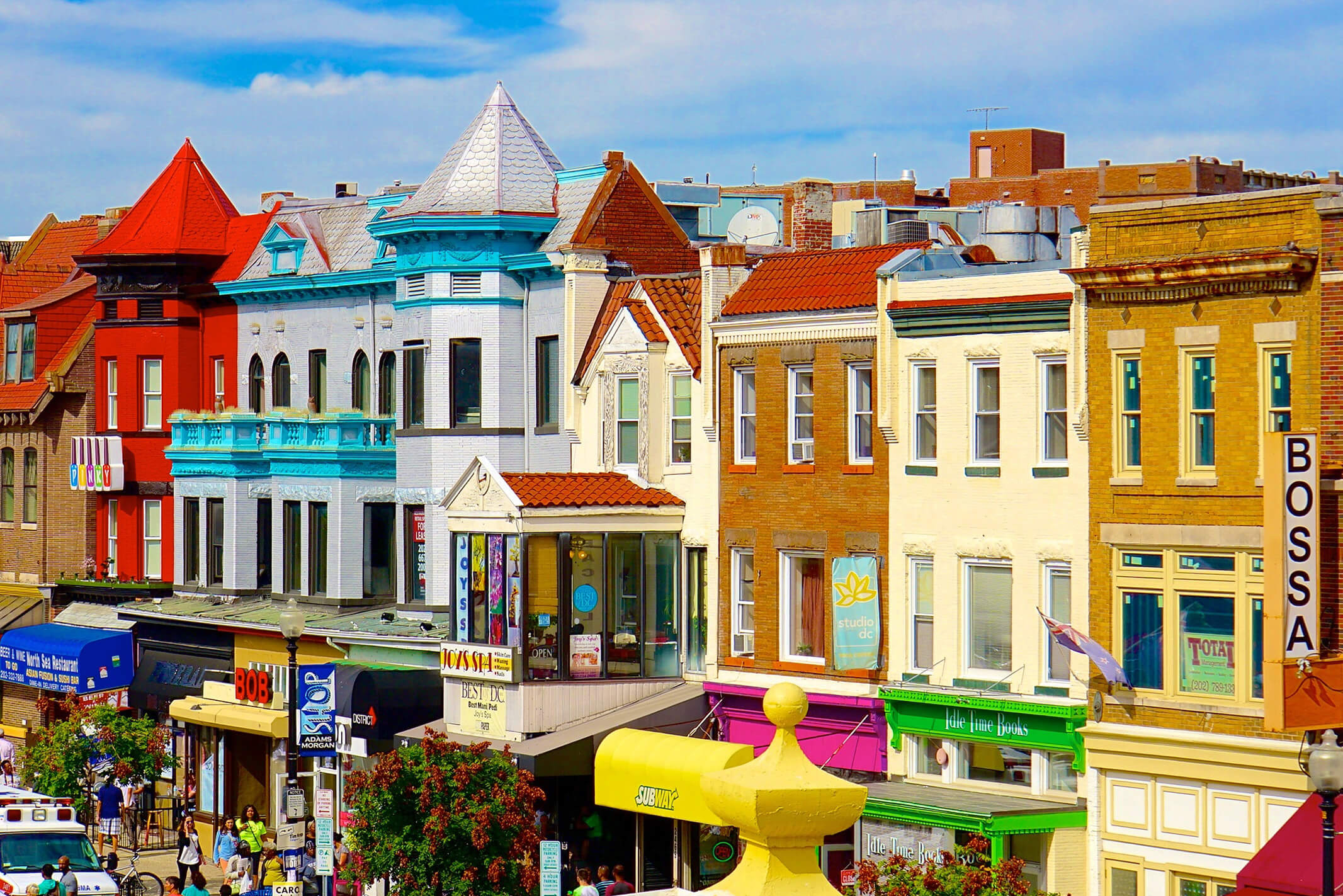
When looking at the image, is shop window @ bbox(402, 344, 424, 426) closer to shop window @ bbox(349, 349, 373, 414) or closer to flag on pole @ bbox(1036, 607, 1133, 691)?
shop window @ bbox(349, 349, 373, 414)

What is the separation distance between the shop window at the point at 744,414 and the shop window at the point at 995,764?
6932 millimetres

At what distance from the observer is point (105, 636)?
51.3 metres

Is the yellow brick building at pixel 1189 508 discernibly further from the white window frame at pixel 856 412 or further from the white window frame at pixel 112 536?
the white window frame at pixel 112 536

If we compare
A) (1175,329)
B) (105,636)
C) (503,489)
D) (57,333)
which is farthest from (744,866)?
(57,333)

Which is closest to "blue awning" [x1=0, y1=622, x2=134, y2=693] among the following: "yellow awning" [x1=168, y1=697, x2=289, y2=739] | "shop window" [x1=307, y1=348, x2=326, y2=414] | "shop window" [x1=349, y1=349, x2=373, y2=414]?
"yellow awning" [x1=168, y1=697, x2=289, y2=739]

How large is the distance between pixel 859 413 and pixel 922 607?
11.1 feet

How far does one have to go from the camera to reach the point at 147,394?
52719 millimetres

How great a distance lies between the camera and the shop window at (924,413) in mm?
32594

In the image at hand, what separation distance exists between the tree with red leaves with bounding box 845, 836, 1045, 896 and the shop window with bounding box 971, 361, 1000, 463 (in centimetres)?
689

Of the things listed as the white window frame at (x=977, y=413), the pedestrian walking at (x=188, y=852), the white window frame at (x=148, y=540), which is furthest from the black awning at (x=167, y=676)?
the white window frame at (x=977, y=413)

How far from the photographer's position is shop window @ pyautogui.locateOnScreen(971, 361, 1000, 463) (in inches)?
1243

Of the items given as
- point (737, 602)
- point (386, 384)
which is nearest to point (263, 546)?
point (386, 384)

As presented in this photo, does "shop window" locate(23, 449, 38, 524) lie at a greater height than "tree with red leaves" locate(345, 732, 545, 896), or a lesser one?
greater

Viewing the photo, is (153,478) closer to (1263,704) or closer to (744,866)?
(1263,704)
